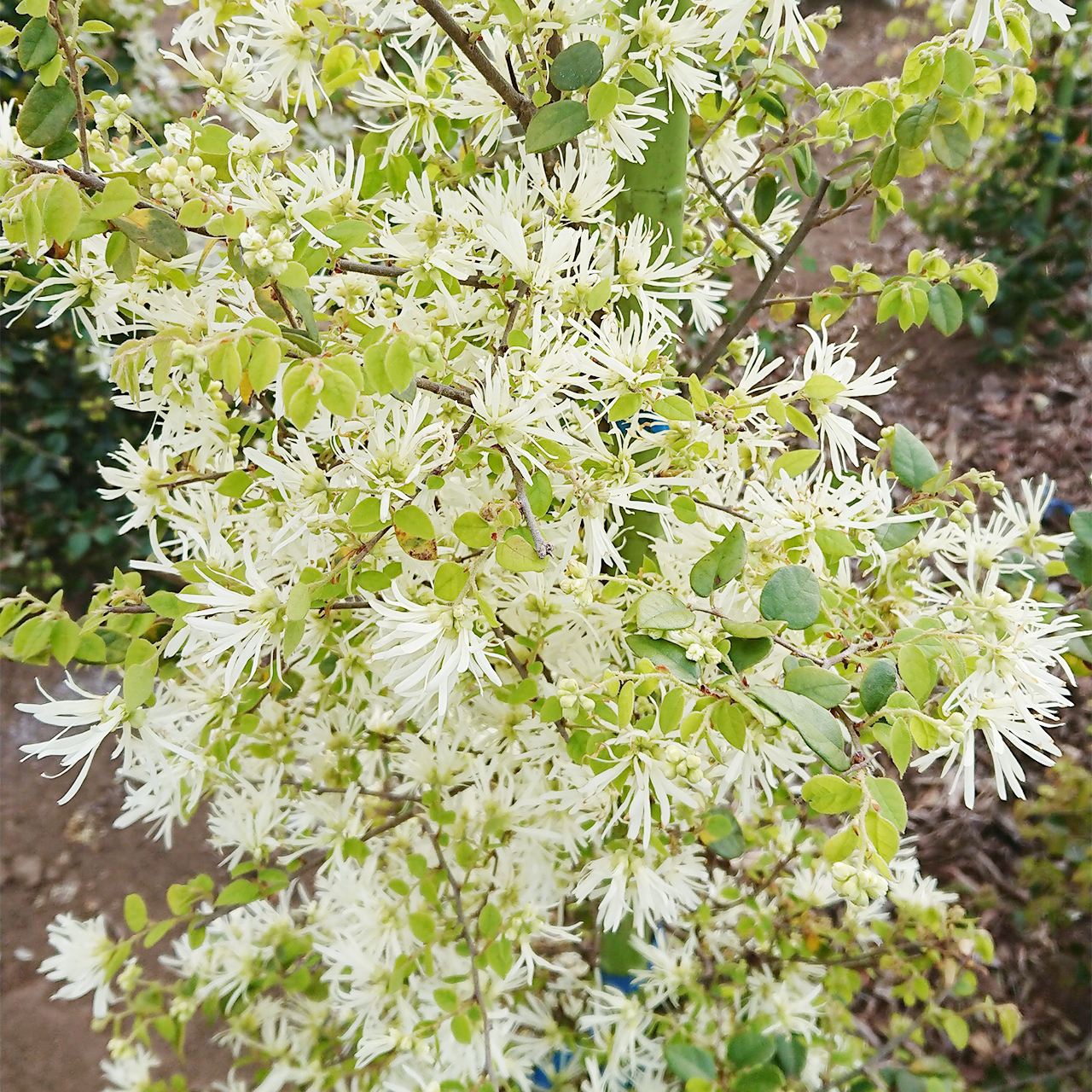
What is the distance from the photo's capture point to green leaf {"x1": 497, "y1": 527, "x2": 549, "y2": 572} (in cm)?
47

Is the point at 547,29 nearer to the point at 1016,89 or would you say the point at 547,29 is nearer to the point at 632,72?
the point at 632,72

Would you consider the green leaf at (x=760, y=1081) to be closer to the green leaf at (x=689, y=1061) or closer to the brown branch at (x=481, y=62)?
the green leaf at (x=689, y=1061)

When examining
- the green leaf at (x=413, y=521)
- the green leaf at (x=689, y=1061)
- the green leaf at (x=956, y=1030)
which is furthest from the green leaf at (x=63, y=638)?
the green leaf at (x=956, y=1030)

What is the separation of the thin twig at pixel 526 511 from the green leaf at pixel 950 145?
34cm

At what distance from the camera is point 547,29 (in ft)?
1.77

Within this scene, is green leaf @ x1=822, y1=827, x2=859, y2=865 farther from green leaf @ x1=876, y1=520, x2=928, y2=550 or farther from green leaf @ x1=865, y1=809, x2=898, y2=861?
green leaf @ x1=876, y1=520, x2=928, y2=550

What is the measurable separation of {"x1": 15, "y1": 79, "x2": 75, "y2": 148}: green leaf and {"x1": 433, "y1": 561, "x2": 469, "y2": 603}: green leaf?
0.30 m

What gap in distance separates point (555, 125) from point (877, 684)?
37 centimetres

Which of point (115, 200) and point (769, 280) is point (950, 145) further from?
point (115, 200)

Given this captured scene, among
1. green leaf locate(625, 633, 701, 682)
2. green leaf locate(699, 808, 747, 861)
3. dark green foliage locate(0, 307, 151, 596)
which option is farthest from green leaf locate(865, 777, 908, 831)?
dark green foliage locate(0, 307, 151, 596)

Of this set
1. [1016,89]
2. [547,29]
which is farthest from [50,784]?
[1016,89]

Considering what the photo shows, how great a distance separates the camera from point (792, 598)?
50cm

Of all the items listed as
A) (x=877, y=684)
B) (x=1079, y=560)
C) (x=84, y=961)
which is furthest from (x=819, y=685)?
(x=84, y=961)

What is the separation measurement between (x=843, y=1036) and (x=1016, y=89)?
1122 mm
